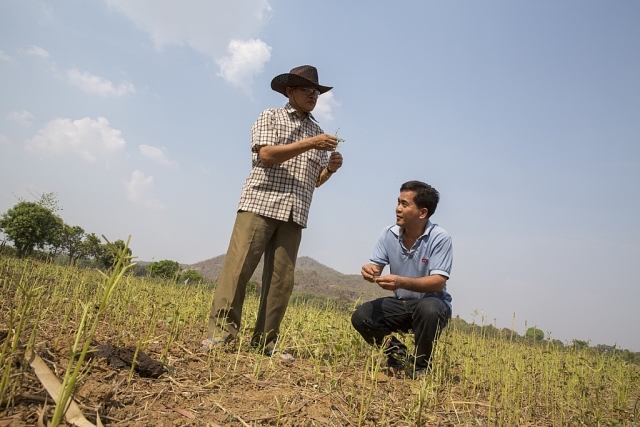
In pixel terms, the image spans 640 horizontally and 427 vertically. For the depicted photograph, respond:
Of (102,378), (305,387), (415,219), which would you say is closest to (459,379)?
(415,219)

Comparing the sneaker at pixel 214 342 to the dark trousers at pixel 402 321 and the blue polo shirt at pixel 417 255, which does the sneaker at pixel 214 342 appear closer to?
the dark trousers at pixel 402 321

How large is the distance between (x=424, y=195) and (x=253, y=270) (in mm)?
1445

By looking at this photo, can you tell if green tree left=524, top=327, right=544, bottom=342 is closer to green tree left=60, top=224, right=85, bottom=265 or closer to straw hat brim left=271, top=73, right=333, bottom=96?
straw hat brim left=271, top=73, right=333, bottom=96

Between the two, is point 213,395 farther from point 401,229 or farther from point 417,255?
point 401,229

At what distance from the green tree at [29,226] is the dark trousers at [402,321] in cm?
2141

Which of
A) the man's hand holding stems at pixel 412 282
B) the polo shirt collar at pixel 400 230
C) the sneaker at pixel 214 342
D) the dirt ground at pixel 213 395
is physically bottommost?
the dirt ground at pixel 213 395

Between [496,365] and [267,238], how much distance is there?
1.98 m

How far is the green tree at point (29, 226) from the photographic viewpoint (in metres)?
19.5

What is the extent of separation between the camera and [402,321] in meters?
3.18

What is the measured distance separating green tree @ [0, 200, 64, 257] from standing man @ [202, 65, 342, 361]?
21.0 m

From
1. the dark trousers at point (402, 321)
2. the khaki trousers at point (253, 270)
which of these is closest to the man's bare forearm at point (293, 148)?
the khaki trousers at point (253, 270)

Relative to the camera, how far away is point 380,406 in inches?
84.2

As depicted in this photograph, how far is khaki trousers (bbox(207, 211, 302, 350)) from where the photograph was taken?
285 centimetres

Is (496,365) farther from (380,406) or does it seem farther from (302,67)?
(302,67)
